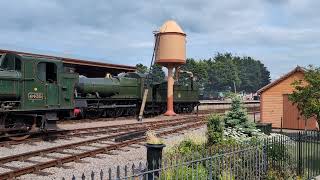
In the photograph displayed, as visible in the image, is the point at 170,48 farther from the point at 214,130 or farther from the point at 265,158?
the point at 265,158

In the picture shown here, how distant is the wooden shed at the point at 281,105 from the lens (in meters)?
27.8

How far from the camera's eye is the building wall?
28516mm

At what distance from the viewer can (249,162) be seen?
9.44 metres

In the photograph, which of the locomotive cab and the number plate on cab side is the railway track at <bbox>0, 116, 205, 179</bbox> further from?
the number plate on cab side

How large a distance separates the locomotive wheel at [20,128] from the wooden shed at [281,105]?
657 inches

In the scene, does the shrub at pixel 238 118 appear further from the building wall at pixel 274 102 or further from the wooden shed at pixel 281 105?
the building wall at pixel 274 102

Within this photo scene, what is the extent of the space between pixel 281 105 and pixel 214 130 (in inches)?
690

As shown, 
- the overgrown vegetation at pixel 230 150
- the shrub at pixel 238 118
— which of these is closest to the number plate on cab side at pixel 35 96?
the overgrown vegetation at pixel 230 150

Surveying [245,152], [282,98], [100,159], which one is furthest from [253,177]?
[282,98]

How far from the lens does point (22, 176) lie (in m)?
10.6

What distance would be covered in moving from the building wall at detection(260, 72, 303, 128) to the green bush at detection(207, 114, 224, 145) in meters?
16.9

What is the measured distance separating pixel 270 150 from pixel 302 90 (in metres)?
7.22

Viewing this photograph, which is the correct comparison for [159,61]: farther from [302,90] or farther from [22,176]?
[22,176]

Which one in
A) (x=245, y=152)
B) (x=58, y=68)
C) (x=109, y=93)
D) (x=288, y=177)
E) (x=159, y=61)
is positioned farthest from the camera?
(x=159, y=61)
